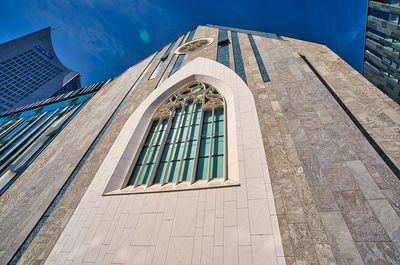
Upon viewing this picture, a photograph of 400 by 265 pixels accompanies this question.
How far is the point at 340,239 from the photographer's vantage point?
14.7 feet

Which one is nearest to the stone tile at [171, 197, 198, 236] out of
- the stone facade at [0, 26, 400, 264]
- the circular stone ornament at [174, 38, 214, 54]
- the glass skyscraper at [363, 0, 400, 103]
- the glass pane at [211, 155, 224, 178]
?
the stone facade at [0, 26, 400, 264]

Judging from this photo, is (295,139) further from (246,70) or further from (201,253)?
(246,70)

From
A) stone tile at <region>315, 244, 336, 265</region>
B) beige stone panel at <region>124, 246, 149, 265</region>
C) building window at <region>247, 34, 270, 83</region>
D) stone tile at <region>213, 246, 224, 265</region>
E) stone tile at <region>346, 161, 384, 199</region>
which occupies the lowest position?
beige stone panel at <region>124, 246, 149, 265</region>

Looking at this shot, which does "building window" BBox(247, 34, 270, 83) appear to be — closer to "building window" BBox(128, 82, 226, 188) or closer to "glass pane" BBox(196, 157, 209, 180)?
"building window" BBox(128, 82, 226, 188)

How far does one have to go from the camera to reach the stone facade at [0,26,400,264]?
4.68 metres

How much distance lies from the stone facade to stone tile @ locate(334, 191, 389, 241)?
2 cm

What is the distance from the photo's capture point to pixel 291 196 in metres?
5.57

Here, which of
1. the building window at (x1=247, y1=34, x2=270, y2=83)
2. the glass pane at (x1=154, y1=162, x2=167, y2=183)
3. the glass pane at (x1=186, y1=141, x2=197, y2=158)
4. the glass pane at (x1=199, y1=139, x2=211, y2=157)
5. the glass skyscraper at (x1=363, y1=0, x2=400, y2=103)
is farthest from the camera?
the glass skyscraper at (x1=363, y1=0, x2=400, y2=103)

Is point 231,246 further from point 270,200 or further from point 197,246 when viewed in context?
point 270,200

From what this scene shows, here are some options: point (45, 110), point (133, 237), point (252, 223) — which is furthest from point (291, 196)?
point (45, 110)

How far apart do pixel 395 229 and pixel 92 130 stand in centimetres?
1417

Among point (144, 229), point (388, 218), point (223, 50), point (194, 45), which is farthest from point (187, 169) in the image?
point (194, 45)

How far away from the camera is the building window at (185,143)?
7973 mm

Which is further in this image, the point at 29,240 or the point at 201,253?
the point at 29,240
